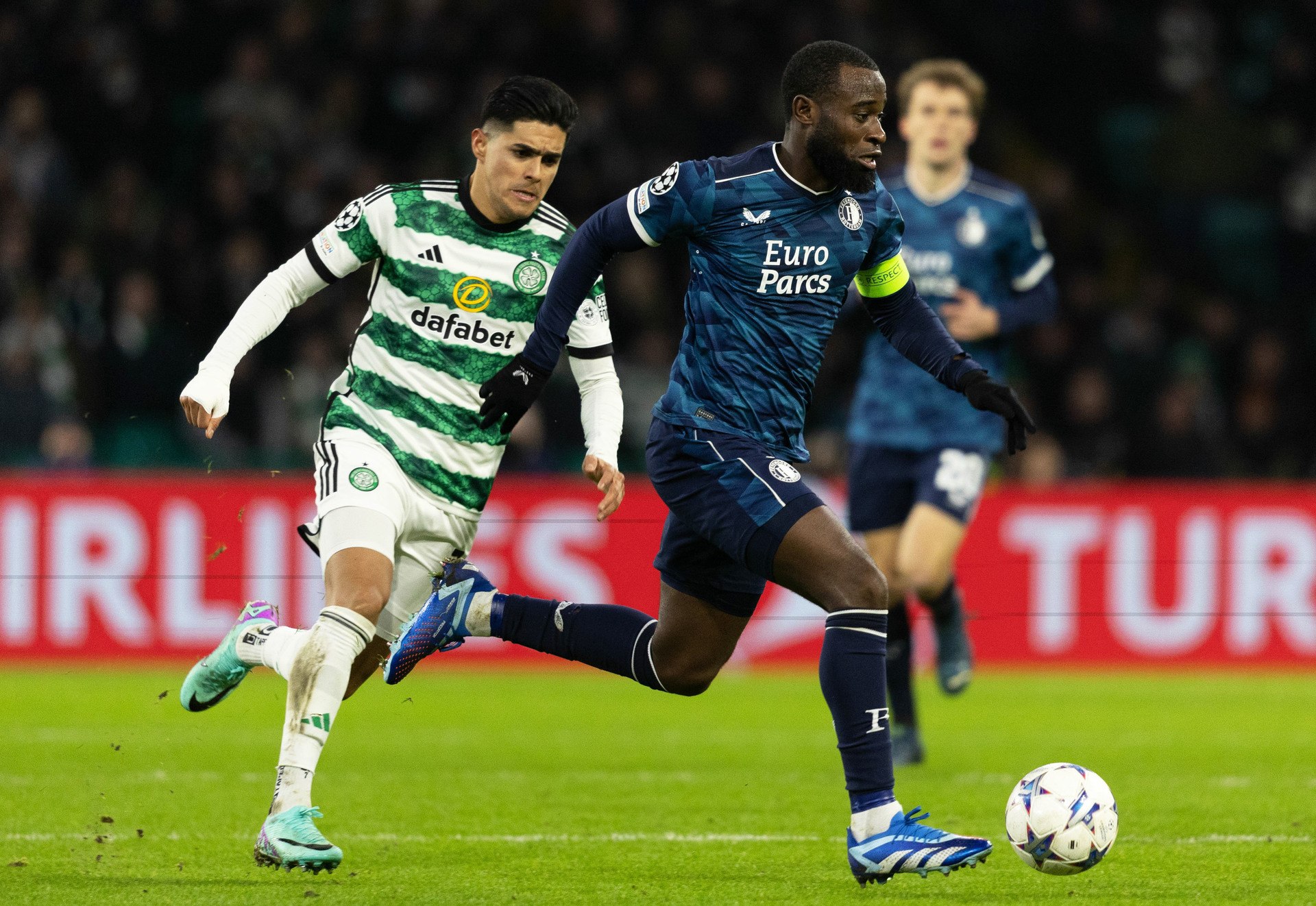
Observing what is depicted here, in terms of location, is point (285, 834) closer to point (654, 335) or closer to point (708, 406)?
point (708, 406)

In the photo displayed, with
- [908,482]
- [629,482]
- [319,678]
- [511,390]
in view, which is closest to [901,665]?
[908,482]

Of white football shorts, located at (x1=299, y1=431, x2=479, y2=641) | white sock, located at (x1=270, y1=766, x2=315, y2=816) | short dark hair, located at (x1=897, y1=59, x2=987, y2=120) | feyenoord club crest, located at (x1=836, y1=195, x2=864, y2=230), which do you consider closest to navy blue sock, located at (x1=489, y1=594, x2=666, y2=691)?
white football shorts, located at (x1=299, y1=431, x2=479, y2=641)

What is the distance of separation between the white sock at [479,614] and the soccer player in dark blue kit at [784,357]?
2.46ft

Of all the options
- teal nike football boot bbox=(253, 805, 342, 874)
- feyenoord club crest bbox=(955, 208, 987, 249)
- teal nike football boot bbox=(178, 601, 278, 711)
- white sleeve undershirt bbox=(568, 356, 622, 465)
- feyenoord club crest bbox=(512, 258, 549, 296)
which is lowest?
teal nike football boot bbox=(253, 805, 342, 874)

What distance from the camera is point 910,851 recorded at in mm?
4914

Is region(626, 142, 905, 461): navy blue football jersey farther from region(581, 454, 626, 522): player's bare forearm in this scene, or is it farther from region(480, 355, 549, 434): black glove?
region(480, 355, 549, 434): black glove

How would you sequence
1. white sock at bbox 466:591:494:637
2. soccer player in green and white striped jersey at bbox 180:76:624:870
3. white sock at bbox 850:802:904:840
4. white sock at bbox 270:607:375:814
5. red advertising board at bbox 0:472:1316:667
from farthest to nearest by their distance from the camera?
red advertising board at bbox 0:472:1316:667 → white sock at bbox 466:591:494:637 → soccer player in green and white striped jersey at bbox 180:76:624:870 → white sock at bbox 270:607:375:814 → white sock at bbox 850:802:904:840

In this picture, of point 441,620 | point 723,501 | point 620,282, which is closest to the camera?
point 723,501

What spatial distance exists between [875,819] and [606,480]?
1.24 metres

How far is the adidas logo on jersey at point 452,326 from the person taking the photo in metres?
5.87

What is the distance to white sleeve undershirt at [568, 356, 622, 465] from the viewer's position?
5.76 metres

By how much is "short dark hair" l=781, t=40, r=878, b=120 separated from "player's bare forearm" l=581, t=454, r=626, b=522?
114 cm

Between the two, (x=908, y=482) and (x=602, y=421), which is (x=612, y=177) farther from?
(x=602, y=421)

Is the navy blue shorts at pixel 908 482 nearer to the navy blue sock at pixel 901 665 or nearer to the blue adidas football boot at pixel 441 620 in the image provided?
the navy blue sock at pixel 901 665
